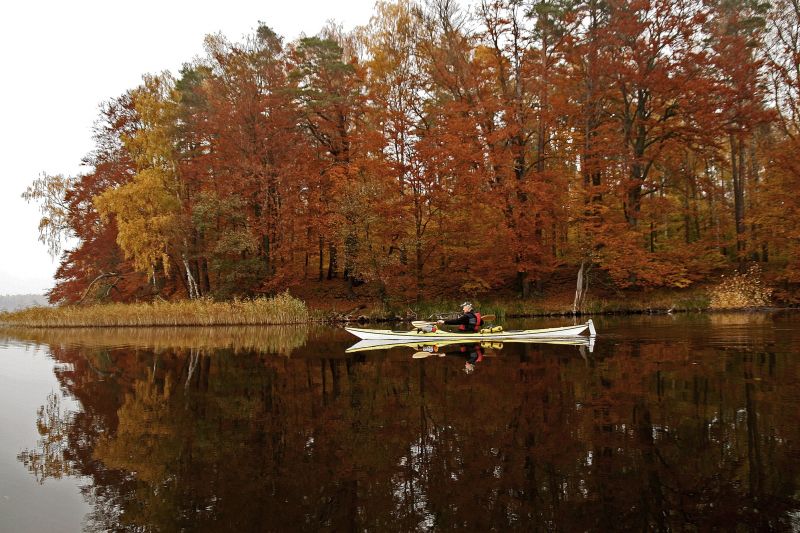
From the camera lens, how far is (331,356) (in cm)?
1580

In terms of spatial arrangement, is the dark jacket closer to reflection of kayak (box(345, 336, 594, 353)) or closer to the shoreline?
reflection of kayak (box(345, 336, 594, 353))

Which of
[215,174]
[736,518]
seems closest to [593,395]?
[736,518]

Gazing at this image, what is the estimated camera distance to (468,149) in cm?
2875

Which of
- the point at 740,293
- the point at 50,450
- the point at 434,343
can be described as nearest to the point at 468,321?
the point at 434,343

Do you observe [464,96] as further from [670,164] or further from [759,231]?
[759,231]

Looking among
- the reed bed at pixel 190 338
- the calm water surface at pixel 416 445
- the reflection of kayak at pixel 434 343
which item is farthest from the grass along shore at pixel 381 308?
the calm water surface at pixel 416 445

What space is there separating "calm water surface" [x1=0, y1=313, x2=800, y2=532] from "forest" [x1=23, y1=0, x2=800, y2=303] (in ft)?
55.2

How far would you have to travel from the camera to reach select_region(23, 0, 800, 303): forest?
28766 millimetres

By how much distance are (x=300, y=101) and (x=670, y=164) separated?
24.0m

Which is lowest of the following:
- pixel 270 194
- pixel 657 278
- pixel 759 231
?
pixel 657 278

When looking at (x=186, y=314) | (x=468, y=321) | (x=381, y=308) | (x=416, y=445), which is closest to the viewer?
(x=416, y=445)

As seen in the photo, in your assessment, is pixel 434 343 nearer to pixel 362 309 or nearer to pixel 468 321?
pixel 468 321

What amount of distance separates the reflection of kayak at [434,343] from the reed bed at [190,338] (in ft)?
8.21

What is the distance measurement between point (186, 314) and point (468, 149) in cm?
1874
